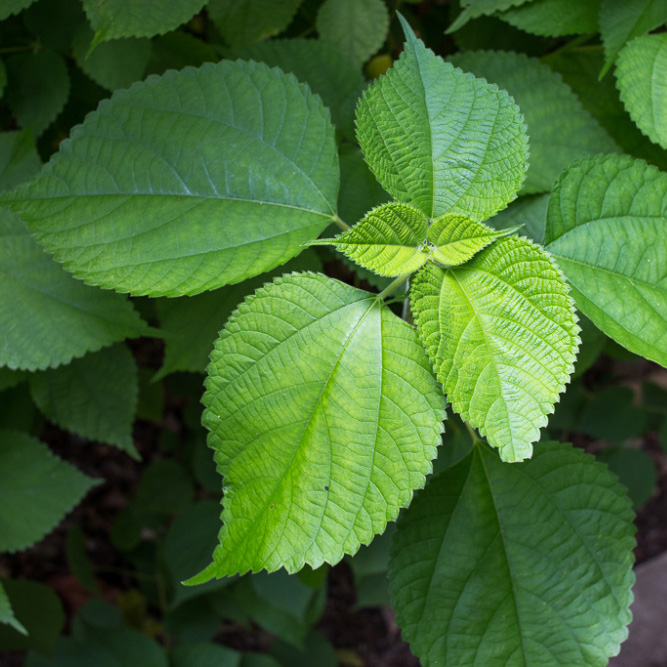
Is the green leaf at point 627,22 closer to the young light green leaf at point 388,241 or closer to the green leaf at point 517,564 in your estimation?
the young light green leaf at point 388,241

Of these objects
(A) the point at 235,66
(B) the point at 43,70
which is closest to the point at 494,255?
(A) the point at 235,66

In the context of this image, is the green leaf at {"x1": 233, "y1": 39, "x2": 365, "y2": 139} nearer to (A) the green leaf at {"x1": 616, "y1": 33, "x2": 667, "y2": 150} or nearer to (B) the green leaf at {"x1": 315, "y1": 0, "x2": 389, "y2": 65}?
(B) the green leaf at {"x1": 315, "y1": 0, "x2": 389, "y2": 65}

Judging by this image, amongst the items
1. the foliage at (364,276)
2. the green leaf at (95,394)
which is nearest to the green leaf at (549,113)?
the foliage at (364,276)

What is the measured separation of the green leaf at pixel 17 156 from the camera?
123 centimetres

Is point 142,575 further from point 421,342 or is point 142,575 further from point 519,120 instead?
point 519,120

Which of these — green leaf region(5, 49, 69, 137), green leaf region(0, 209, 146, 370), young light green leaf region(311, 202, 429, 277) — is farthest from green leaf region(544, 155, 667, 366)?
green leaf region(5, 49, 69, 137)

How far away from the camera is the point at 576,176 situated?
40.5 inches

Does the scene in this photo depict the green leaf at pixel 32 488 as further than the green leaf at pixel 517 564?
Yes

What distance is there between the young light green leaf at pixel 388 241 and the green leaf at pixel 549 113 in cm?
42

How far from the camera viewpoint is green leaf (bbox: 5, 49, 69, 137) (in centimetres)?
142

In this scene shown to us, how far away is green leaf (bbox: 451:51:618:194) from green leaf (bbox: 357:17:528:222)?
0.31 m

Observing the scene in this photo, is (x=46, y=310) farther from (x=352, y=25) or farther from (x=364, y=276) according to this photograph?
(x=352, y=25)

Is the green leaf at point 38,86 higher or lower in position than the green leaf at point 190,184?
higher

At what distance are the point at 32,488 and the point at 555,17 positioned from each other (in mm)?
1557
